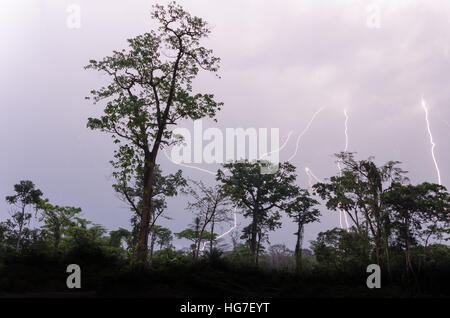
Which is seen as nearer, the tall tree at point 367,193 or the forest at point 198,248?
the forest at point 198,248

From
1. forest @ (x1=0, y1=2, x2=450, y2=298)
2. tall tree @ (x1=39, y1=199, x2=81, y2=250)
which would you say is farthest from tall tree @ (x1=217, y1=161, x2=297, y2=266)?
tall tree @ (x1=39, y1=199, x2=81, y2=250)

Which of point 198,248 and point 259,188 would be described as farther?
point 259,188

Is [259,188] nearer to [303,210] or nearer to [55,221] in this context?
[303,210]

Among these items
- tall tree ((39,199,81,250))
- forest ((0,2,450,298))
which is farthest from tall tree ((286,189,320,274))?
tall tree ((39,199,81,250))

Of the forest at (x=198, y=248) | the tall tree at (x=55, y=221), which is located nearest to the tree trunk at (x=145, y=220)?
the forest at (x=198, y=248)

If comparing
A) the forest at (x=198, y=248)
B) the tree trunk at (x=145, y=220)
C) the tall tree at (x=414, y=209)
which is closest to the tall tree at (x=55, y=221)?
the forest at (x=198, y=248)

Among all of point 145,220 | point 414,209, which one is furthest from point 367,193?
point 145,220

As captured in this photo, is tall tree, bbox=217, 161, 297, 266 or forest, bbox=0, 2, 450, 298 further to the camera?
tall tree, bbox=217, 161, 297, 266

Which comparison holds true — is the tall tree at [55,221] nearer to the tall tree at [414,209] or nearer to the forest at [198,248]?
the forest at [198,248]

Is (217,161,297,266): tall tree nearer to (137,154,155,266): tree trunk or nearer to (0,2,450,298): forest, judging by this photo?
(0,2,450,298): forest

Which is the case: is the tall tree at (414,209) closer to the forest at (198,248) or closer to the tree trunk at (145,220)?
the forest at (198,248)

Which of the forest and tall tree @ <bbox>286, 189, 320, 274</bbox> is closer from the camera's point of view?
the forest
